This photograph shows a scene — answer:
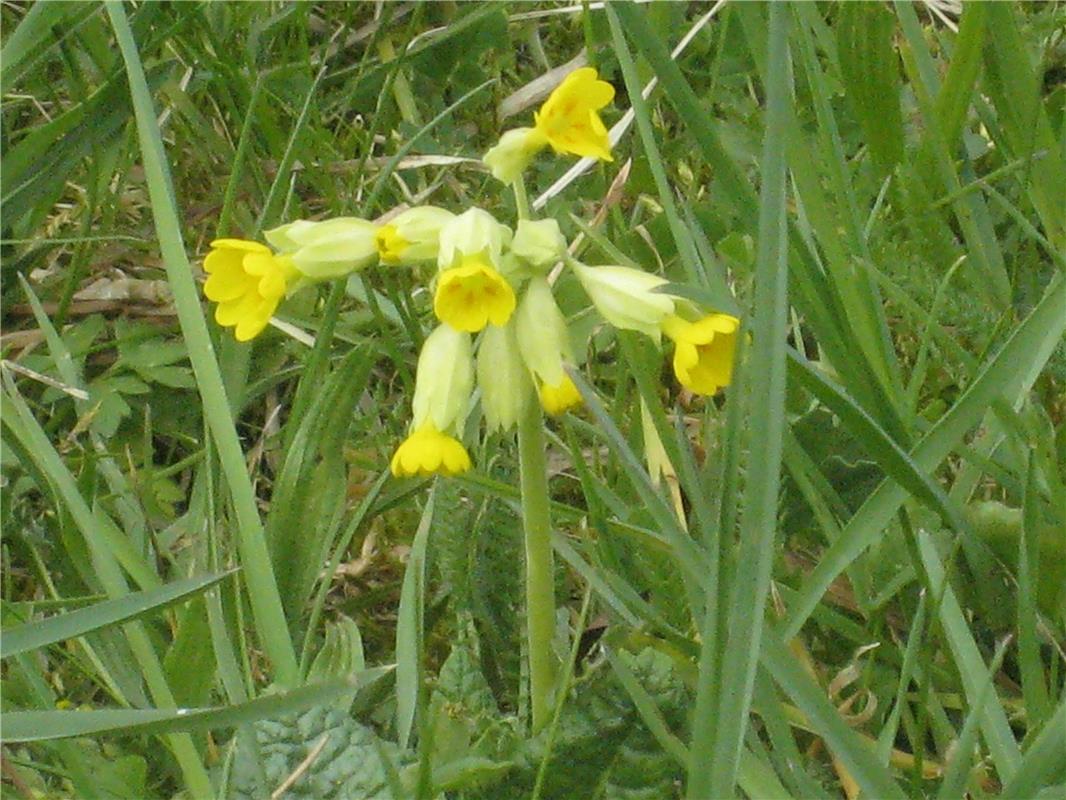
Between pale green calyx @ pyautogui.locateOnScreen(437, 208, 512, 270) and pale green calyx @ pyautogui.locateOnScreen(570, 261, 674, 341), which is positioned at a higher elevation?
pale green calyx @ pyautogui.locateOnScreen(437, 208, 512, 270)

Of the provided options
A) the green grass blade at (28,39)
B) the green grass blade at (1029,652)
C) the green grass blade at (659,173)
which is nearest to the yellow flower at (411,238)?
the green grass blade at (659,173)

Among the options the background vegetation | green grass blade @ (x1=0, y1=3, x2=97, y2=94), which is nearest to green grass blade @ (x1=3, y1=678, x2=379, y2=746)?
the background vegetation

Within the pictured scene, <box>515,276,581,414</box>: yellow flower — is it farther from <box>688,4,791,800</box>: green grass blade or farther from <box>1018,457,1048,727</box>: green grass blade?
<box>1018,457,1048,727</box>: green grass blade

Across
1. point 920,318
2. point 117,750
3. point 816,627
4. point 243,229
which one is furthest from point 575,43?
point 117,750

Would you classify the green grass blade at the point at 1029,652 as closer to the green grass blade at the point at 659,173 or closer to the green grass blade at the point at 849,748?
the green grass blade at the point at 849,748

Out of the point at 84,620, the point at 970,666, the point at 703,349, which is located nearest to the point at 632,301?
the point at 703,349

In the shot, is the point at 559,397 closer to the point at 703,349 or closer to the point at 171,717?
the point at 703,349
